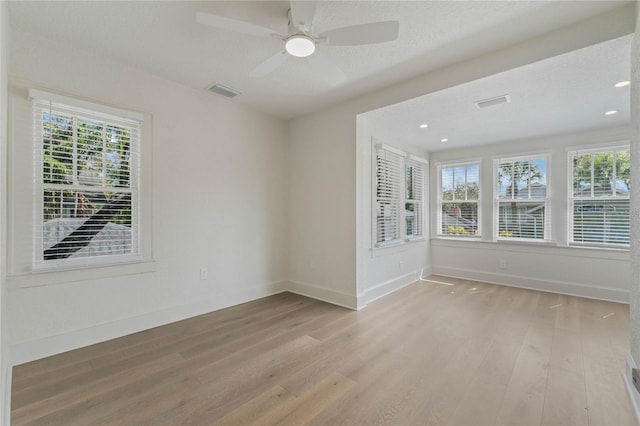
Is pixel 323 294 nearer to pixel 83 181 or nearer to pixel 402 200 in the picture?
pixel 402 200

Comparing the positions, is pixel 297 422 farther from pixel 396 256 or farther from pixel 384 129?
pixel 384 129

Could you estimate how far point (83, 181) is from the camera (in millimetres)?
2516

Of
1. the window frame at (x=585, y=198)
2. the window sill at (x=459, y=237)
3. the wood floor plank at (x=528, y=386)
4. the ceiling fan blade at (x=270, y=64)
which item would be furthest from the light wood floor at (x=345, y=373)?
the ceiling fan blade at (x=270, y=64)

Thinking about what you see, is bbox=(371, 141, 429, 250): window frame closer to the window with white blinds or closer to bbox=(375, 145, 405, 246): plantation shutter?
bbox=(375, 145, 405, 246): plantation shutter

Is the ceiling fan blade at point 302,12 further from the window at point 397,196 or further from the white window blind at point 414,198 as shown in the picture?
the white window blind at point 414,198

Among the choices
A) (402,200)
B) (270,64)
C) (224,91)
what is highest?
(224,91)

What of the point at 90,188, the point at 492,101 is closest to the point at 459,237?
the point at 492,101

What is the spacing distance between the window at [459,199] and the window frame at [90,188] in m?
4.95

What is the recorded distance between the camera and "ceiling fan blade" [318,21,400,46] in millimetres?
1761

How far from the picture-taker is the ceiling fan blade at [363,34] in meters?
1.76

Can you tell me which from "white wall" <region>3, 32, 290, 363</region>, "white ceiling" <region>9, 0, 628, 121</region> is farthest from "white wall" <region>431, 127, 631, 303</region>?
"white wall" <region>3, 32, 290, 363</region>

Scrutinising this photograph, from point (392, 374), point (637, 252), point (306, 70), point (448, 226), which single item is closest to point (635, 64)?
point (637, 252)

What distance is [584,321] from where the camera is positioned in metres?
3.08

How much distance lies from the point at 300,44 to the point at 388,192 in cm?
277
